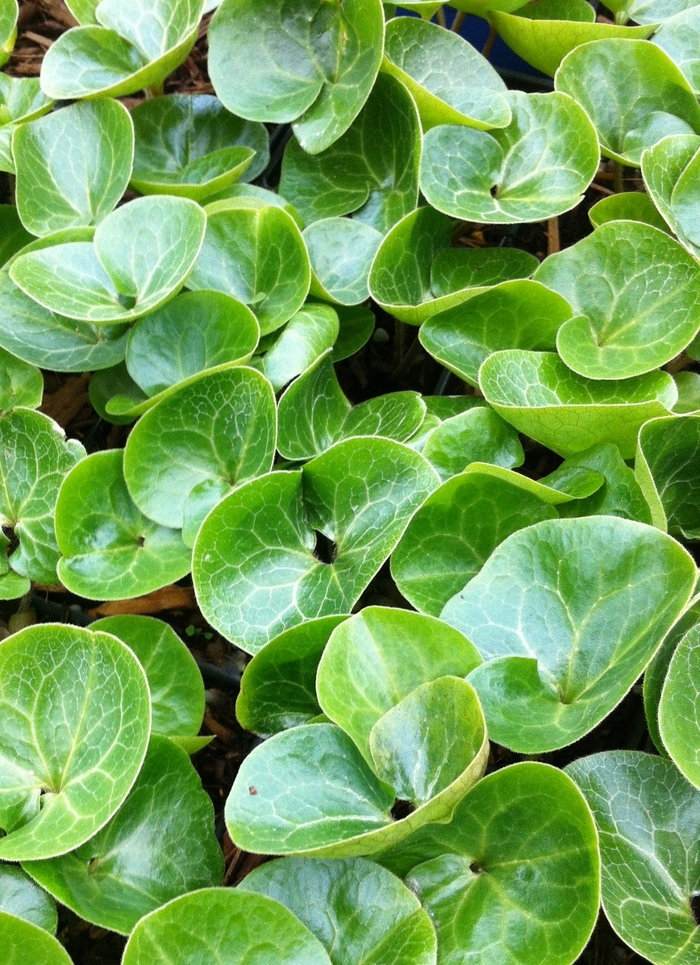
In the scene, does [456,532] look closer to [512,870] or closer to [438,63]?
[512,870]

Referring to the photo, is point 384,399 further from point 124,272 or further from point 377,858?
point 377,858

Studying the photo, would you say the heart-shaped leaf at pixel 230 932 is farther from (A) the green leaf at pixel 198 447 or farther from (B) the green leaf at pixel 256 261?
(B) the green leaf at pixel 256 261

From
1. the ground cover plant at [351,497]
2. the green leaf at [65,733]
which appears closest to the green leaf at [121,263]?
the ground cover plant at [351,497]

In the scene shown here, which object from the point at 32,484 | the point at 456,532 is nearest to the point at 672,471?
the point at 456,532

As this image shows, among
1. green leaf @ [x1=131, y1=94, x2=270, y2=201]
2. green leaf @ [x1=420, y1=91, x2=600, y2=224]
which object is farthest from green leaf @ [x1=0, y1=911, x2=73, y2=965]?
green leaf @ [x1=131, y1=94, x2=270, y2=201]

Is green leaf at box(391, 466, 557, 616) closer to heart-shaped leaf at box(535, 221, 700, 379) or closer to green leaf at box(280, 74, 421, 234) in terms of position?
heart-shaped leaf at box(535, 221, 700, 379)

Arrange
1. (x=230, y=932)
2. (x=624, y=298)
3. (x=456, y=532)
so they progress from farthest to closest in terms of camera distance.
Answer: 1. (x=624, y=298)
2. (x=456, y=532)
3. (x=230, y=932)
